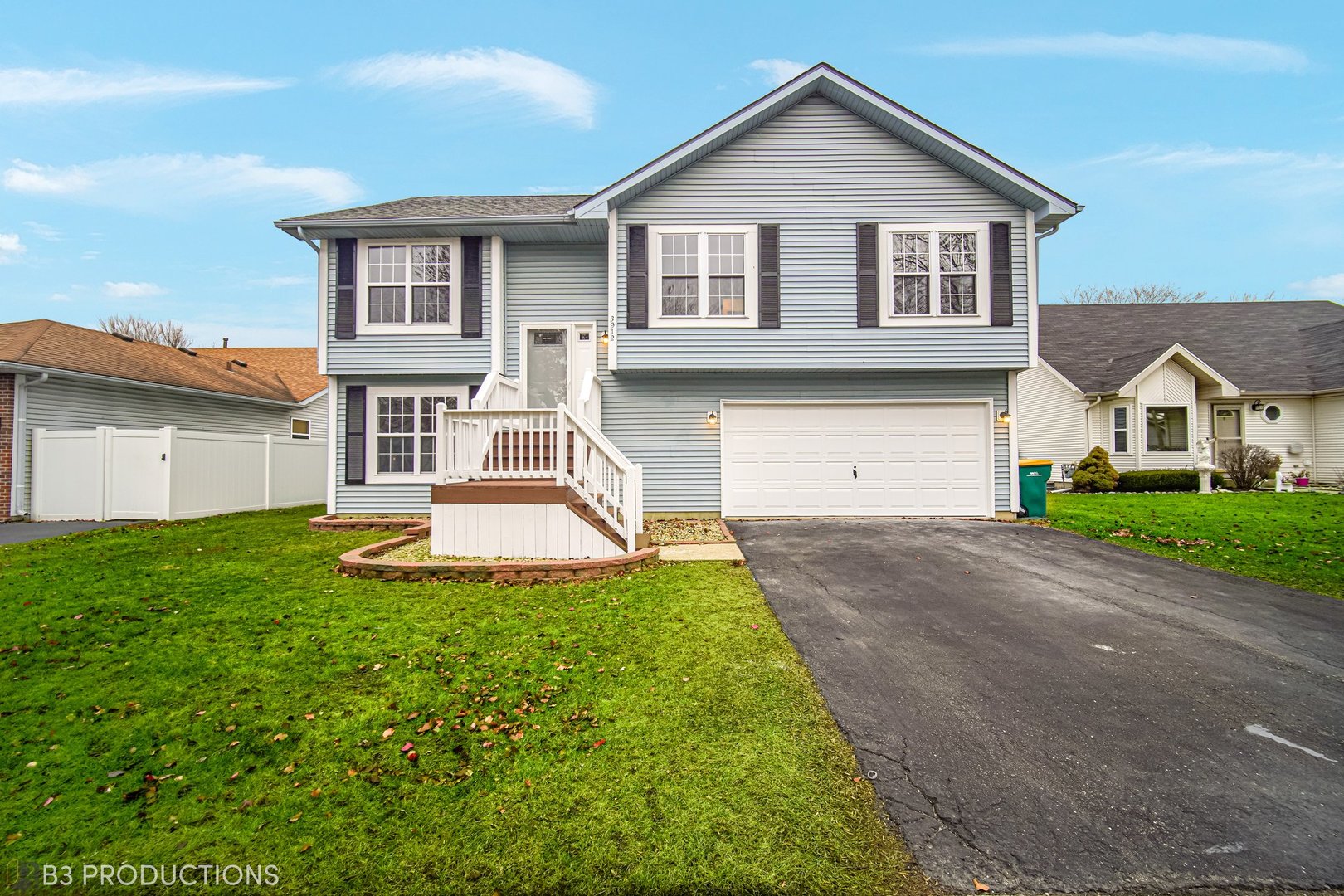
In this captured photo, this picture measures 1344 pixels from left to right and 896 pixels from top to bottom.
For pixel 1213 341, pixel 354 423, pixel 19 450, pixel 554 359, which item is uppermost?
pixel 1213 341

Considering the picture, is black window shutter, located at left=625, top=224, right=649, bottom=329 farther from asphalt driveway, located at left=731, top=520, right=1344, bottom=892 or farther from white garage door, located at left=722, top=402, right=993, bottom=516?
asphalt driveway, located at left=731, top=520, right=1344, bottom=892

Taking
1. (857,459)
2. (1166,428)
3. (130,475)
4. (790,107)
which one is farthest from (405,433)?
(1166,428)

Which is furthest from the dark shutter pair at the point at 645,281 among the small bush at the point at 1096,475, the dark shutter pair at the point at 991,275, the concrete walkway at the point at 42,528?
the small bush at the point at 1096,475

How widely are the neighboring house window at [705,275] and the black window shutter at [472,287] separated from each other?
3.41 meters

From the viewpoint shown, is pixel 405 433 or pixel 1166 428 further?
pixel 1166 428

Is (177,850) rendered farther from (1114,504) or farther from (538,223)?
(1114,504)

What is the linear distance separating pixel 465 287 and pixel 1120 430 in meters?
19.7

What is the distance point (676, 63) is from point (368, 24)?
10.4 meters

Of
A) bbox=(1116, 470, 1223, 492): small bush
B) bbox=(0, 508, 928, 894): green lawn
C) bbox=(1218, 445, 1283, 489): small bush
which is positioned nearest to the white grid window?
bbox=(0, 508, 928, 894): green lawn

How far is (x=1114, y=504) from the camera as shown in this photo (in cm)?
1277

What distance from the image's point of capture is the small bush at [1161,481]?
16031mm

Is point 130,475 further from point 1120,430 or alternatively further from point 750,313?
point 1120,430

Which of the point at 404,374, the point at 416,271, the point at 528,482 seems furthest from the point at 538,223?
the point at 528,482

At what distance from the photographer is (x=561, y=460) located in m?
6.89
